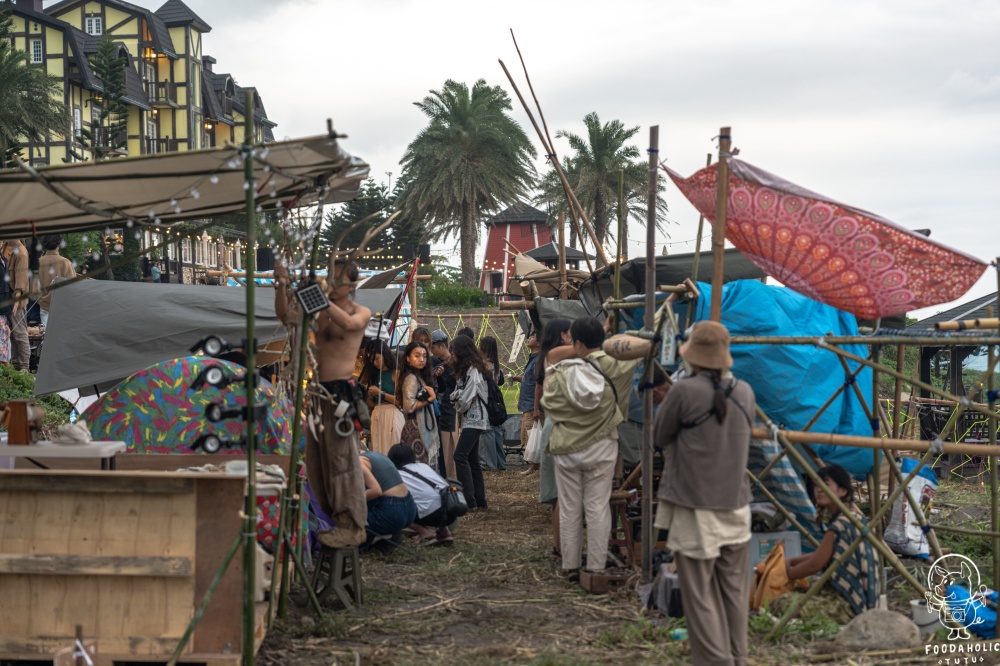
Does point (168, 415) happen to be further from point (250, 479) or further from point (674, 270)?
point (674, 270)

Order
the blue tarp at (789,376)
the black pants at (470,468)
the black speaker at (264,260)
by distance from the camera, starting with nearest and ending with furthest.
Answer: the blue tarp at (789,376)
the black pants at (470,468)
the black speaker at (264,260)

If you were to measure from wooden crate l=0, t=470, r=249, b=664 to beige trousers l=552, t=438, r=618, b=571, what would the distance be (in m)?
2.75

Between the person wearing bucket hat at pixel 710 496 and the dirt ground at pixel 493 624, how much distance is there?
599 mm

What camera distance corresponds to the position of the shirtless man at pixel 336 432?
604cm

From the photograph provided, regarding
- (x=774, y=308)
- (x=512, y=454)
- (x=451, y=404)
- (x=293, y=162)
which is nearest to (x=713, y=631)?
(x=293, y=162)

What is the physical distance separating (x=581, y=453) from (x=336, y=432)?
174cm

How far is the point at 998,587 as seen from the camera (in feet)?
18.8

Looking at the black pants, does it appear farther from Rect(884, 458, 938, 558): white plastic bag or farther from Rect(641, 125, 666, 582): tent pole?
Rect(884, 458, 938, 558): white plastic bag

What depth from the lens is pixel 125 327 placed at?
9367mm

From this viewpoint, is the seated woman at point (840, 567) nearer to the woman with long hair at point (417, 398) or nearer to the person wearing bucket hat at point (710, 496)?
the person wearing bucket hat at point (710, 496)

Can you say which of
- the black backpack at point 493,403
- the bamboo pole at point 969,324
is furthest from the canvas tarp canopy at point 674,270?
the bamboo pole at point 969,324

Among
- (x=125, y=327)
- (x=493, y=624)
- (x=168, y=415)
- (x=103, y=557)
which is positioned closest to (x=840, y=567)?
(x=493, y=624)

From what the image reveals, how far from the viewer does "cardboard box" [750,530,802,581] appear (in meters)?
6.34

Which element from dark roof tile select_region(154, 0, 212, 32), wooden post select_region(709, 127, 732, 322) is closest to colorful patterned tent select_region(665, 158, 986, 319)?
wooden post select_region(709, 127, 732, 322)
